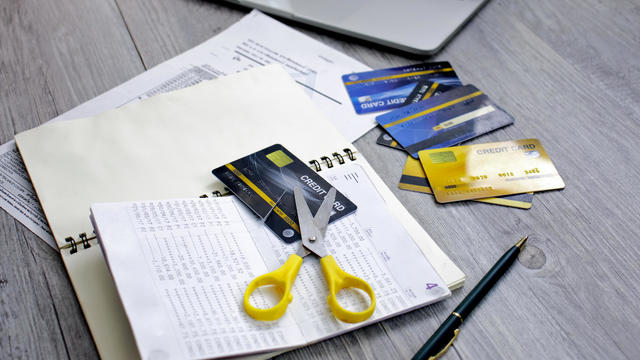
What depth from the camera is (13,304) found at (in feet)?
1.73

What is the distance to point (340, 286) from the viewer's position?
19.8 inches

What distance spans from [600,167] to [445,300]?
31 cm

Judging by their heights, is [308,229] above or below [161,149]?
below

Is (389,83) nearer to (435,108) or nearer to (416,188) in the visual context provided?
(435,108)

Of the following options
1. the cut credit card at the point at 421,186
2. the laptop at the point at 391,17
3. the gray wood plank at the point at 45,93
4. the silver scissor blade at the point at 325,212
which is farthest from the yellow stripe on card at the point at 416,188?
the gray wood plank at the point at 45,93

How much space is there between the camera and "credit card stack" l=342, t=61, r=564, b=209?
0.64 m

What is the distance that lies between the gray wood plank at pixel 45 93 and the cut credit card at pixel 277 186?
21 centimetres

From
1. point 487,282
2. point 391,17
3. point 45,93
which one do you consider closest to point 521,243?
point 487,282

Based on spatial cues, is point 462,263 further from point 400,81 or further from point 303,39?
point 303,39

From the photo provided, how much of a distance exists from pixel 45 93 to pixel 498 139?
0.66m

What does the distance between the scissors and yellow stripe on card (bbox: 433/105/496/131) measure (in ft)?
0.77

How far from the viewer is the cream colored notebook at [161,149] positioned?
0.55 m

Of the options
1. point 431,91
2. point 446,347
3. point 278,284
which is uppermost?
point 431,91

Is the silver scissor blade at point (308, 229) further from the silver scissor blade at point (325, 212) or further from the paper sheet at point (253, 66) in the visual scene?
the paper sheet at point (253, 66)
